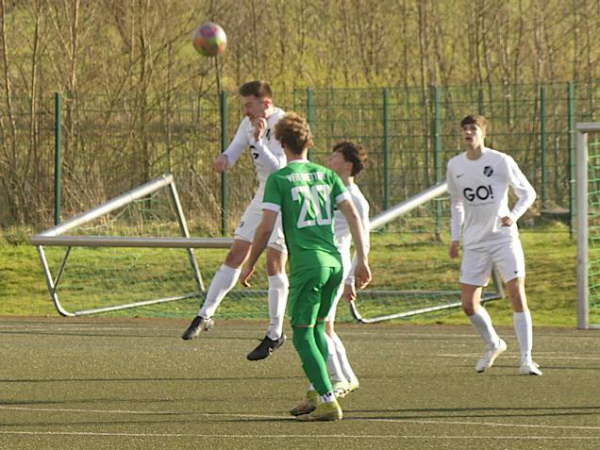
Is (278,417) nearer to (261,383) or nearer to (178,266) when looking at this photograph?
(261,383)

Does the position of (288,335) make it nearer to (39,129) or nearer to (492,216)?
(492,216)

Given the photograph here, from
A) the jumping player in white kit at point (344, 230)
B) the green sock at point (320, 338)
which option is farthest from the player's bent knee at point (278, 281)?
the green sock at point (320, 338)

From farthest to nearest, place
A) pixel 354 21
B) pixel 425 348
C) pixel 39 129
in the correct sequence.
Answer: pixel 354 21
pixel 39 129
pixel 425 348

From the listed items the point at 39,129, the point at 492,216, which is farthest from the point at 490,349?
the point at 39,129

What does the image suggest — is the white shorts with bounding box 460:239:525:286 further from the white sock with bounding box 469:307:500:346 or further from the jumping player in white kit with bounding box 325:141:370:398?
the jumping player in white kit with bounding box 325:141:370:398

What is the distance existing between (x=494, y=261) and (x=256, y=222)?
1808mm

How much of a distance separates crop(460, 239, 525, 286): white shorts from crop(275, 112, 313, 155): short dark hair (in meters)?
2.88

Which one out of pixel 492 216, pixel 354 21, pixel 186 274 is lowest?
pixel 186 274

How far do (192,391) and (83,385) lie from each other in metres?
0.85

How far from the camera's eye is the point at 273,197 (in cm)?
887

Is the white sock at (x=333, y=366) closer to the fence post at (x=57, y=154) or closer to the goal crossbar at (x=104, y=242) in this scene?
the goal crossbar at (x=104, y=242)

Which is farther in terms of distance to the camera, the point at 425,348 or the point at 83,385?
the point at 425,348

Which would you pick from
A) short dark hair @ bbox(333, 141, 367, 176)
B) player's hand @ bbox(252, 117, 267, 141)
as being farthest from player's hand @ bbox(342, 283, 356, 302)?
player's hand @ bbox(252, 117, 267, 141)

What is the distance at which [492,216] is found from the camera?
11500mm
